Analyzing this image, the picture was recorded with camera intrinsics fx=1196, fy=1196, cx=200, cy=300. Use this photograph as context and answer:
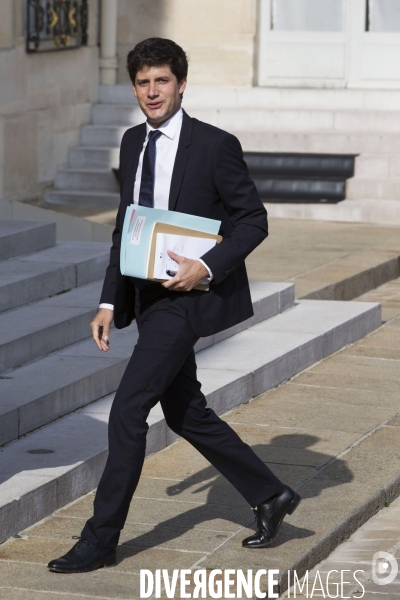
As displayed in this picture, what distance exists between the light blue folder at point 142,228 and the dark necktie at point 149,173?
6 centimetres

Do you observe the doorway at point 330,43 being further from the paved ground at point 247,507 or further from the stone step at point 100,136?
the paved ground at point 247,507

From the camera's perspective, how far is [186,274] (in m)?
3.91

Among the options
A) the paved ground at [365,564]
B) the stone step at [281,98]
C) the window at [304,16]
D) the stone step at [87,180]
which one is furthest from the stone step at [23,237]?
the window at [304,16]

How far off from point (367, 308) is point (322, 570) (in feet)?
13.8

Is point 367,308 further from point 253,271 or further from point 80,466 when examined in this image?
point 80,466

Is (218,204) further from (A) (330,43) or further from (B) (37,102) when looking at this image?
(A) (330,43)

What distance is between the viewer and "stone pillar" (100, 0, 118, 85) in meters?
15.0

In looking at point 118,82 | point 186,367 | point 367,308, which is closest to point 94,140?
point 118,82

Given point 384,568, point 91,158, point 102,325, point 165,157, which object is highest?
point 165,157

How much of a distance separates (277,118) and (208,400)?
9.10 m

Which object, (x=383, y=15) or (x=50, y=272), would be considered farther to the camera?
(x=383, y=15)

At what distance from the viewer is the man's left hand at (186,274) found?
3.90m

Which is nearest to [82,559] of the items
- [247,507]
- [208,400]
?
[247,507]

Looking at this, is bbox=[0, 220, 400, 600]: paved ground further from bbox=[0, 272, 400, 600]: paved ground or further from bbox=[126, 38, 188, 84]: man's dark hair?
bbox=[126, 38, 188, 84]: man's dark hair
